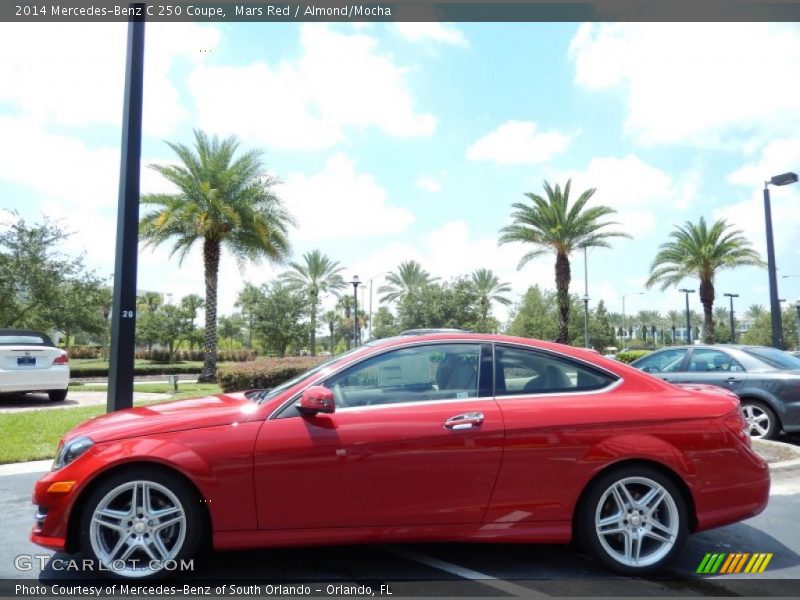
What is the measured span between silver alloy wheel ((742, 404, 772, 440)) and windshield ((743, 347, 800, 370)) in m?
0.64

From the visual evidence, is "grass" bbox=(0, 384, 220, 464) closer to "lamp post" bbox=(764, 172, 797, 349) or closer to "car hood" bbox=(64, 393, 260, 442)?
"car hood" bbox=(64, 393, 260, 442)

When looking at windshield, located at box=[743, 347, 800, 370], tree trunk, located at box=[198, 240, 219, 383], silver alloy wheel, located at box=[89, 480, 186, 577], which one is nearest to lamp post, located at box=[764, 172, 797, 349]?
windshield, located at box=[743, 347, 800, 370]

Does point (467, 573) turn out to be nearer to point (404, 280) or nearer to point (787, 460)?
point (787, 460)

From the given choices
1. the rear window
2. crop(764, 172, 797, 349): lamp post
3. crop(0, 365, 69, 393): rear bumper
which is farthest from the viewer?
crop(764, 172, 797, 349): lamp post

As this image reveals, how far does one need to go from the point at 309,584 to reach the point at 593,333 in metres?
46.2

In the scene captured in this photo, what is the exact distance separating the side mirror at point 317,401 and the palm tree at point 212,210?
20.0m

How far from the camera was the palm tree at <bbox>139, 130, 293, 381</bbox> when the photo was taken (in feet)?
75.2

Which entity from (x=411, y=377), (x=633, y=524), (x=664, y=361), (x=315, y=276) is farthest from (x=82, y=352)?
(x=633, y=524)

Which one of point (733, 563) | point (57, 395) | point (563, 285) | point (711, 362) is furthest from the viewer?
point (563, 285)

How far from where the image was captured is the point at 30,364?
11.7m

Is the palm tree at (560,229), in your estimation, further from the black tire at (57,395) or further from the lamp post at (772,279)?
the black tire at (57,395)

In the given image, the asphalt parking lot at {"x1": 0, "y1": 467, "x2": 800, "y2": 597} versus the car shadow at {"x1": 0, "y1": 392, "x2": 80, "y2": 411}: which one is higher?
the car shadow at {"x1": 0, "y1": 392, "x2": 80, "y2": 411}

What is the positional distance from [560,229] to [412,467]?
24.8m

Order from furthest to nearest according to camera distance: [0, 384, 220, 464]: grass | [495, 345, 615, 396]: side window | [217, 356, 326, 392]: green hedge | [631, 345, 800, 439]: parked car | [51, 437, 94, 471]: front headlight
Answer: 1. [217, 356, 326, 392]: green hedge
2. [631, 345, 800, 439]: parked car
3. [0, 384, 220, 464]: grass
4. [495, 345, 615, 396]: side window
5. [51, 437, 94, 471]: front headlight
